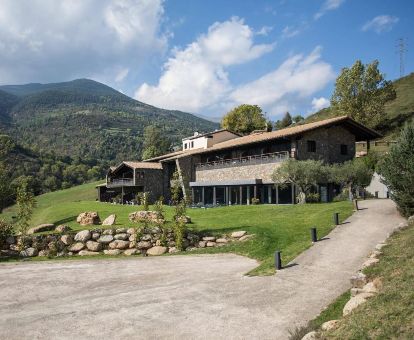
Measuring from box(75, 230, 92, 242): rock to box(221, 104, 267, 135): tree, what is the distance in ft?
212

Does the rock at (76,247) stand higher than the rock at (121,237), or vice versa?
the rock at (121,237)

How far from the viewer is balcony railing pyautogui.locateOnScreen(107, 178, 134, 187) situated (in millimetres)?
59469

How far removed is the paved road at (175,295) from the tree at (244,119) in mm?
66860

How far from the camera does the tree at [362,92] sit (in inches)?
2660

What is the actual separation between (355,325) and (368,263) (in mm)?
5466

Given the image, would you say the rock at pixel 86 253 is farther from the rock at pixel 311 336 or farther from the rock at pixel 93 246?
the rock at pixel 311 336

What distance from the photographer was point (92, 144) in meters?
192

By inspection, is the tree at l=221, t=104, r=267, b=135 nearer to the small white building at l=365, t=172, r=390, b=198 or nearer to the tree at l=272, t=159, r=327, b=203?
the small white building at l=365, t=172, r=390, b=198

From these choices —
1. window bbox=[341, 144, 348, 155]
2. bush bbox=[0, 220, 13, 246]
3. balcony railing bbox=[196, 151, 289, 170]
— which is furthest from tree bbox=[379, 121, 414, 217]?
window bbox=[341, 144, 348, 155]

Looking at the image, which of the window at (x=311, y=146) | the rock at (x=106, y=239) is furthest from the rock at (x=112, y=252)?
the window at (x=311, y=146)

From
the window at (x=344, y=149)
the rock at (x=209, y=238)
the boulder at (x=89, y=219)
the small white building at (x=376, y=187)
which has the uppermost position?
the window at (x=344, y=149)

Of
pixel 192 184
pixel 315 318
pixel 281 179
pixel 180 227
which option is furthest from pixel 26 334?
pixel 192 184

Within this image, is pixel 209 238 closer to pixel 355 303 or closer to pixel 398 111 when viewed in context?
pixel 355 303

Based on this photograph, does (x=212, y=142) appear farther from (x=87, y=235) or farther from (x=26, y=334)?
(x=26, y=334)
